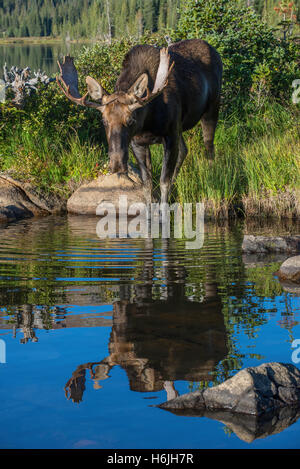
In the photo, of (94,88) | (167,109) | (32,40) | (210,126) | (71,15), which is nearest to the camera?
(94,88)

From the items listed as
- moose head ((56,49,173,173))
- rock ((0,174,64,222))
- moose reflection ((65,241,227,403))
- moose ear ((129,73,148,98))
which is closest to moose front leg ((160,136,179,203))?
moose head ((56,49,173,173))

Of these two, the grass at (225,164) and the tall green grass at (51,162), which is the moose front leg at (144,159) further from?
the tall green grass at (51,162)

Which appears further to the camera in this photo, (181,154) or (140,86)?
(181,154)

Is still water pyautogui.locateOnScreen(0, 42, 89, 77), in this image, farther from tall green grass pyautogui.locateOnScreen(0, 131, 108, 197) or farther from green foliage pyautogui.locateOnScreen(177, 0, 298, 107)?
tall green grass pyautogui.locateOnScreen(0, 131, 108, 197)

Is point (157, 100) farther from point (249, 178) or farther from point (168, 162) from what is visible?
point (249, 178)

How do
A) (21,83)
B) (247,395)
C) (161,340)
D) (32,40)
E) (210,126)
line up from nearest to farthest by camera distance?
(247,395) < (161,340) < (210,126) < (21,83) < (32,40)

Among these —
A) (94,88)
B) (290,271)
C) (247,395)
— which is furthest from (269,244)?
(247,395)

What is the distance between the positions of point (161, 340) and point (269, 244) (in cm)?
363

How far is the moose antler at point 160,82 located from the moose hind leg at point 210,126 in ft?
9.76

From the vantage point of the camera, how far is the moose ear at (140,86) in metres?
8.82

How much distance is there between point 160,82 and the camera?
363 inches

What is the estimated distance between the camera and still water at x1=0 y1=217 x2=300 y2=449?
12.0ft

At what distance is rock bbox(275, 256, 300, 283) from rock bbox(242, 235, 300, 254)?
1147mm
